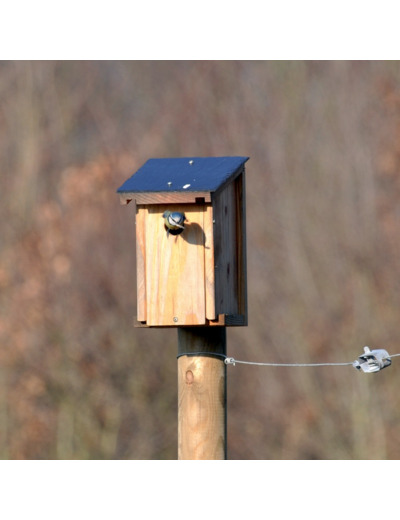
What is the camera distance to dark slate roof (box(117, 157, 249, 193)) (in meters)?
7.75

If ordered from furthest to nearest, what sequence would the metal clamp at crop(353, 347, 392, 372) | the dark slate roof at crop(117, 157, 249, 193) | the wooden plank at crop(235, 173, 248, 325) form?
1. the wooden plank at crop(235, 173, 248, 325)
2. the dark slate roof at crop(117, 157, 249, 193)
3. the metal clamp at crop(353, 347, 392, 372)

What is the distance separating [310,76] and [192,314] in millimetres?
10032

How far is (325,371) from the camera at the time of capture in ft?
54.7

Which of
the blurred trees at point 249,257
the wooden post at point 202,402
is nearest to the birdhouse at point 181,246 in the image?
the wooden post at point 202,402

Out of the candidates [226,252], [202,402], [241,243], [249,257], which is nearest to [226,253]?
[226,252]

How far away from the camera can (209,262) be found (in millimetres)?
7711

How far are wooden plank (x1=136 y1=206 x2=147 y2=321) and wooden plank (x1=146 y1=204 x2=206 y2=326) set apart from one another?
0.08 feet

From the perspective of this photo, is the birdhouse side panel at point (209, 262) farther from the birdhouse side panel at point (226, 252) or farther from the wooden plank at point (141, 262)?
the wooden plank at point (141, 262)

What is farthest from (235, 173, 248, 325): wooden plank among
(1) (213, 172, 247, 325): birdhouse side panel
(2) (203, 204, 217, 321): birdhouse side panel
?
(2) (203, 204, 217, 321): birdhouse side panel

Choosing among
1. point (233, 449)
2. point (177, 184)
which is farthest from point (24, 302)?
point (177, 184)

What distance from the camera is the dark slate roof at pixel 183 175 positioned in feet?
25.4

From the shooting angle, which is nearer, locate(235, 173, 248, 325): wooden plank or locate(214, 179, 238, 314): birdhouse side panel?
locate(214, 179, 238, 314): birdhouse side panel

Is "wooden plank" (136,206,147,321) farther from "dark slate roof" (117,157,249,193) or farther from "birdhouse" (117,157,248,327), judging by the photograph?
"dark slate roof" (117,157,249,193)

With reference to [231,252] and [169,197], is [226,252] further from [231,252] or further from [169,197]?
[169,197]
